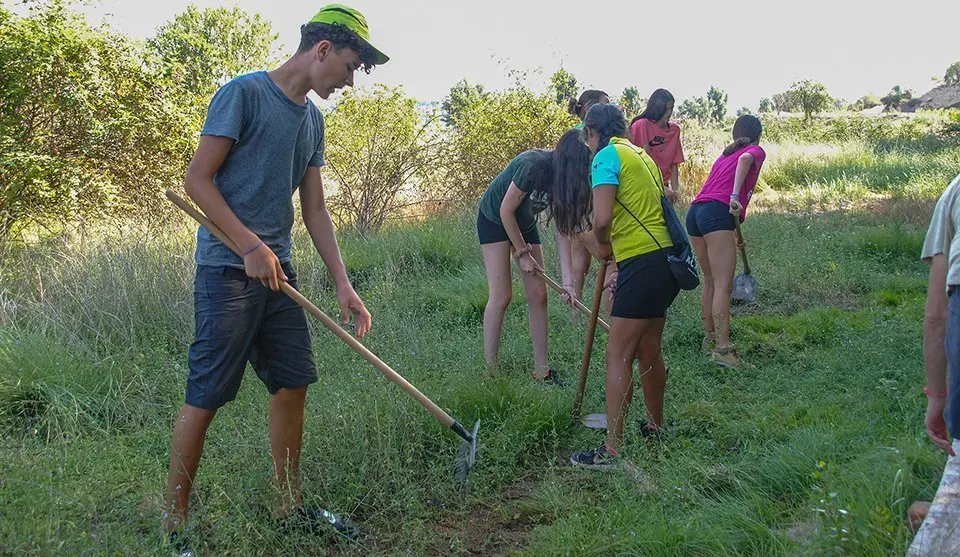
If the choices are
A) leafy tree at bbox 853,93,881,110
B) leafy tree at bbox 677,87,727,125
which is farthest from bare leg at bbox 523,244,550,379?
leafy tree at bbox 853,93,881,110

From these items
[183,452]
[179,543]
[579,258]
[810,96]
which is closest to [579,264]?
[579,258]

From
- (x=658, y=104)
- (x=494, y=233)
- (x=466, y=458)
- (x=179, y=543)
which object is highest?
(x=658, y=104)

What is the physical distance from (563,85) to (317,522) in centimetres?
974

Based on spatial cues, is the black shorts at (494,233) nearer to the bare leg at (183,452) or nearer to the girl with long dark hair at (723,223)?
the girl with long dark hair at (723,223)

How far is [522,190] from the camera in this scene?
16.1 ft

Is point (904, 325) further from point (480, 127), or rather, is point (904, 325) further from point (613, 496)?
point (480, 127)

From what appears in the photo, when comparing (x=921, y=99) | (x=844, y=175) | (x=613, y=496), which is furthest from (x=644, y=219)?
(x=921, y=99)

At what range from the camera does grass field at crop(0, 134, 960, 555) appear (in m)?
3.03

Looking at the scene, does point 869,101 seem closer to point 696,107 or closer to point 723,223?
point 696,107

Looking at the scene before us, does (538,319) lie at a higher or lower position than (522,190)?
lower

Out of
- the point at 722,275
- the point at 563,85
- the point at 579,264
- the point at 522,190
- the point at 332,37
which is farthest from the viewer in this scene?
the point at 563,85

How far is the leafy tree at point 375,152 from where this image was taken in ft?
36.2

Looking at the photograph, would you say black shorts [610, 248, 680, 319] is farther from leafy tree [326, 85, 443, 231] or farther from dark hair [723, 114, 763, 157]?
leafy tree [326, 85, 443, 231]

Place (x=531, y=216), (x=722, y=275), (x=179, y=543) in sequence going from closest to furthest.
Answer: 1. (x=179, y=543)
2. (x=531, y=216)
3. (x=722, y=275)
